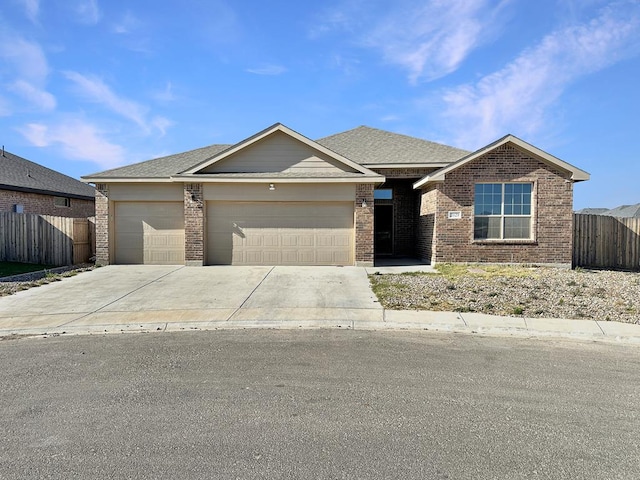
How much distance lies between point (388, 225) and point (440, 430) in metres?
14.3

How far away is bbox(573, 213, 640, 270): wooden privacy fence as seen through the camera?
589 inches

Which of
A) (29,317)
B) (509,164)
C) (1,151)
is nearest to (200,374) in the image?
(29,317)

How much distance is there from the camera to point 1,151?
22.5m

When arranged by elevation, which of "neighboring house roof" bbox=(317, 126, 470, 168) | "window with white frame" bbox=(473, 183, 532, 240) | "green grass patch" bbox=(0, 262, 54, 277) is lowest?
"green grass patch" bbox=(0, 262, 54, 277)

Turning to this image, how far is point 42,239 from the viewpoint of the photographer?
15250 millimetres

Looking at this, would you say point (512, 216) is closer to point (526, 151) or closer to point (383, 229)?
point (526, 151)

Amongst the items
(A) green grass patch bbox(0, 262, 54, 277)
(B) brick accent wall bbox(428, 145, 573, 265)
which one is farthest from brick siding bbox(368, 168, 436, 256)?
(A) green grass patch bbox(0, 262, 54, 277)

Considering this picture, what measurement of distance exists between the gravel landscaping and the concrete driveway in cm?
95

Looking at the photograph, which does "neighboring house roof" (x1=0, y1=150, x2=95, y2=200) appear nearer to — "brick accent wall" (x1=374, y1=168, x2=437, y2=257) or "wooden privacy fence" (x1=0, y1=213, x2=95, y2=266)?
"wooden privacy fence" (x1=0, y1=213, x2=95, y2=266)

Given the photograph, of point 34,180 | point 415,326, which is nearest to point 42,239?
point 34,180

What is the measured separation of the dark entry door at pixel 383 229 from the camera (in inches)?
681

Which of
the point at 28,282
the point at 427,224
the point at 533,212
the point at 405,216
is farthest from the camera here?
the point at 405,216

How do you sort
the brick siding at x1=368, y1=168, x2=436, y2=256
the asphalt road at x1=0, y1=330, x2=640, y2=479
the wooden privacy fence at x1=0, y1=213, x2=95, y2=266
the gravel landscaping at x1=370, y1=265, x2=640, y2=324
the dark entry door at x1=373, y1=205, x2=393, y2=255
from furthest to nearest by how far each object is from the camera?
the dark entry door at x1=373, y1=205, x2=393, y2=255 → the brick siding at x1=368, y1=168, x2=436, y2=256 → the wooden privacy fence at x1=0, y1=213, x2=95, y2=266 → the gravel landscaping at x1=370, y1=265, x2=640, y2=324 → the asphalt road at x1=0, y1=330, x2=640, y2=479

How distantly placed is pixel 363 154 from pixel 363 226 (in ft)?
13.3
